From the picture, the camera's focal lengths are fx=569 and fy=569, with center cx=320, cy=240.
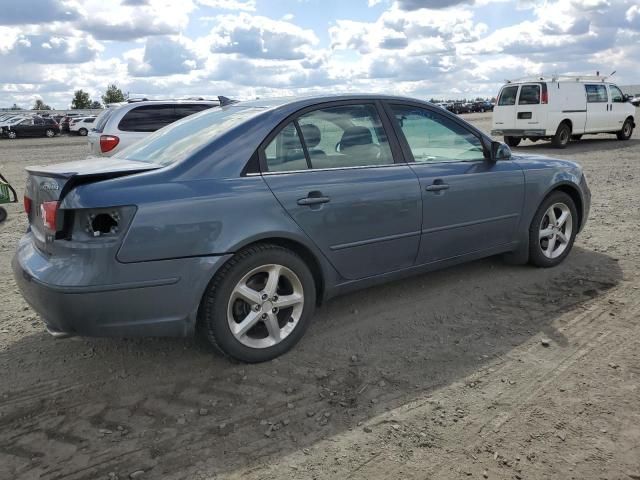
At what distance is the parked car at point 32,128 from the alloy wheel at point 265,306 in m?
36.9

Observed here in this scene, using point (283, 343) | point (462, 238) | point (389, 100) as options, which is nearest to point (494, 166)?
point (462, 238)

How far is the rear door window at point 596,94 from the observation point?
17.9 metres

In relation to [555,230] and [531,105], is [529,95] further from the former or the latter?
[555,230]

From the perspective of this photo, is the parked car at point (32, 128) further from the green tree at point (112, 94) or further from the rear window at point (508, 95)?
the green tree at point (112, 94)

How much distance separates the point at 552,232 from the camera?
519 cm

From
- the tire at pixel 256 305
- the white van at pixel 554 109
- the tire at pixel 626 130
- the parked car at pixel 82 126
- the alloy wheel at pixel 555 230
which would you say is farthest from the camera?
the parked car at pixel 82 126

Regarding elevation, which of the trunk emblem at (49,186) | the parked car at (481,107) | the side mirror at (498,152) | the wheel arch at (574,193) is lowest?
the wheel arch at (574,193)

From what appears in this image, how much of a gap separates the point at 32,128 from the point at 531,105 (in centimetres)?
3080

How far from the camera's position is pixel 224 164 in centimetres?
Answer: 335

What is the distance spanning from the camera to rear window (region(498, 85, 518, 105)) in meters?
17.1

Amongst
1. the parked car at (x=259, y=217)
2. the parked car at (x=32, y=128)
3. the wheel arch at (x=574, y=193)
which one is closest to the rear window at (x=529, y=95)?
the wheel arch at (x=574, y=193)

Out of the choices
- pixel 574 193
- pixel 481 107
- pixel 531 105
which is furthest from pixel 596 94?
pixel 481 107

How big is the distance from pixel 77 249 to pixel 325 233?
1.47 m

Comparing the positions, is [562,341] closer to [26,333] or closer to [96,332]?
[96,332]
